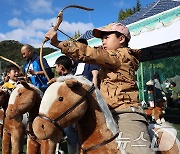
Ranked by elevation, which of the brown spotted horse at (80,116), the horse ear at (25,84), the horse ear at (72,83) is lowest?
the brown spotted horse at (80,116)

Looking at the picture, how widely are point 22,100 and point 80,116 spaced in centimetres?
176

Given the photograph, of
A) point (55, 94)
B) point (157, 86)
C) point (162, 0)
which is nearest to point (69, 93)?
point (55, 94)

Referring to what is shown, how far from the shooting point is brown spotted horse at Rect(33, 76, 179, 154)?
212 centimetres

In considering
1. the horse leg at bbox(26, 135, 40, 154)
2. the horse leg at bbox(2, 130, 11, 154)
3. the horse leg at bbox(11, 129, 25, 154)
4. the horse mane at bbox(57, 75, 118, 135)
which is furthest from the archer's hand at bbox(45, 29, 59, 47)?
the horse leg at bbox(2, 130, 11, 154)

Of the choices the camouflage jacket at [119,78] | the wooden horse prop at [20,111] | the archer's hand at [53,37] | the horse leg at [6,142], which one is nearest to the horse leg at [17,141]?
the wooden horse prop at [20,111]

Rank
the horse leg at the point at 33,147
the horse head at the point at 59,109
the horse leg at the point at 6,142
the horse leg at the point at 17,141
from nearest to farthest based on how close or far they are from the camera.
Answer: the horse head at the point at 59,109 → the horse leg at the point at 33,147 → the horse leg at the point at 17,141 → the horse leg at the point at 6,142

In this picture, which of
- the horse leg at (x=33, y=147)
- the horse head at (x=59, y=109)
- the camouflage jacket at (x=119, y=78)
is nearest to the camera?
the horse head at (x=59, y=109)

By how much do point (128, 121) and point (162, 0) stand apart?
642 cm

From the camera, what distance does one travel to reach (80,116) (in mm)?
2189

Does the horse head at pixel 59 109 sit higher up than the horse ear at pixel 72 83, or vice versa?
the horse ear at pixel 72 83

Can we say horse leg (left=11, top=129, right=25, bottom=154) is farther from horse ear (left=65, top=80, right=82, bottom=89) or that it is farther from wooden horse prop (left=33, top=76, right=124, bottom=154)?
horse ear (left=65, top=80, right=82, bottom=89)

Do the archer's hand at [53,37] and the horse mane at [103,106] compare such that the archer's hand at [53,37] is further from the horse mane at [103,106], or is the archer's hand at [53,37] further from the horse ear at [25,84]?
the horse ear at [25,84]

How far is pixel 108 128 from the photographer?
2.28 m

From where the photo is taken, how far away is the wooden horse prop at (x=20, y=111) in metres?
3.79
